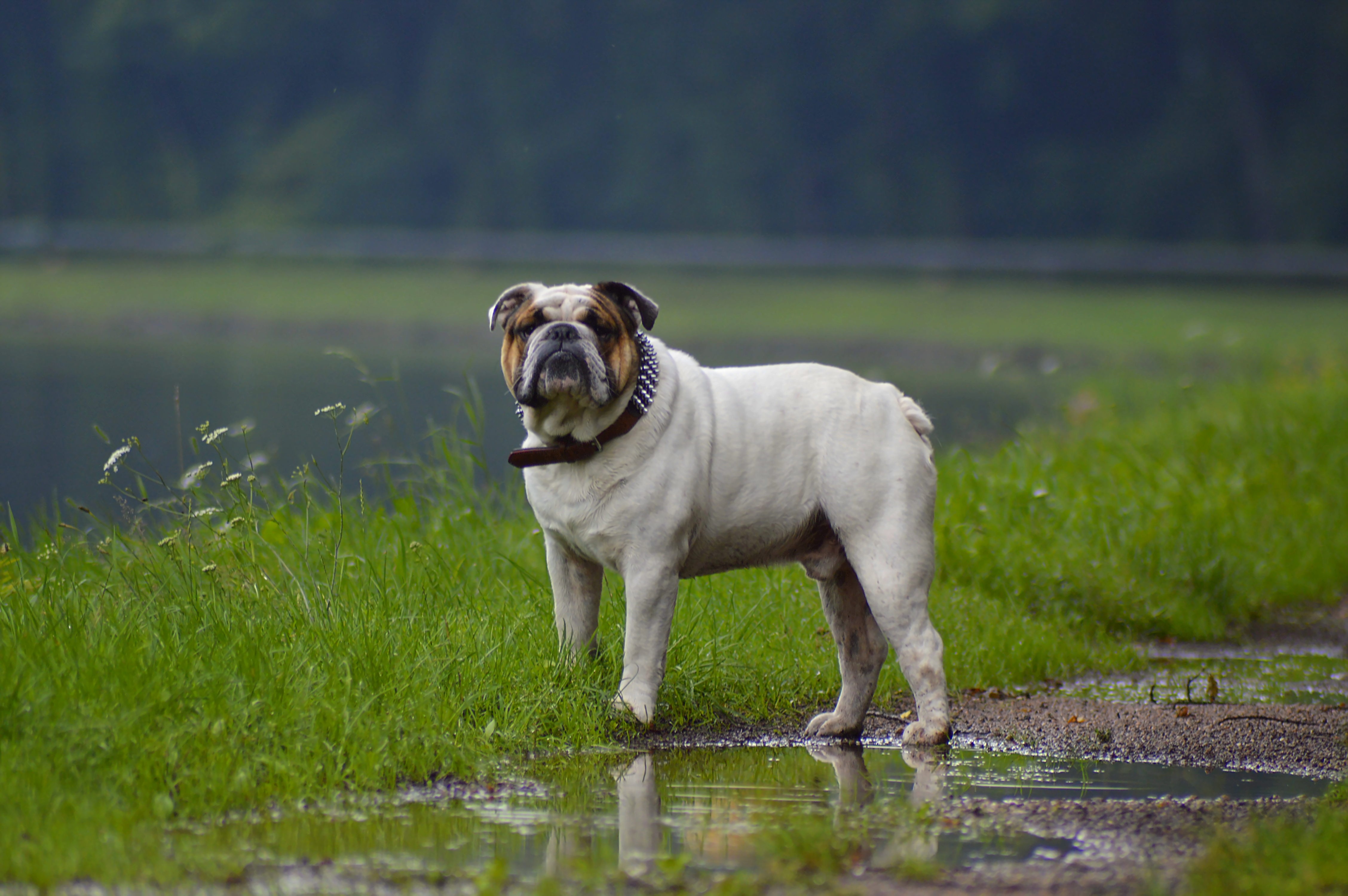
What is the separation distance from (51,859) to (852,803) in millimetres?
1983

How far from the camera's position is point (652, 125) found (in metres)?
64.6

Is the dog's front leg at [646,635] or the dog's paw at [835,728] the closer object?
the dog's front leg at [646,635]

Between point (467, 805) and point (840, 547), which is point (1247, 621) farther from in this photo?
point (467, 805)

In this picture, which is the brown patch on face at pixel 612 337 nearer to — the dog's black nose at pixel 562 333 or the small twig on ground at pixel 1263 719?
the dog's black nose at pixel 562 333

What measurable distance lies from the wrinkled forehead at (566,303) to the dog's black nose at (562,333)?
3.6 inches

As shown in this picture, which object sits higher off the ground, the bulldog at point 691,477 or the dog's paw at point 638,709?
the bulldog at point 691,477

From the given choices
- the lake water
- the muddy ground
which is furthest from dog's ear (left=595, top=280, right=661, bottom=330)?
the lake water

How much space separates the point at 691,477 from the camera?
4555mm

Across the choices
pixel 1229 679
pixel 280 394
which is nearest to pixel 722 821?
pixel 1229 679

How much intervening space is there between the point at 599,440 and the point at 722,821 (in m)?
1.29

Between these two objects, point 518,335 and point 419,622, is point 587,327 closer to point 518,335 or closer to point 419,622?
point 518,335

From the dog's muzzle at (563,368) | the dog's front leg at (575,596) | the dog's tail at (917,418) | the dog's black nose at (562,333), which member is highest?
the dog's black nose at (562,333)

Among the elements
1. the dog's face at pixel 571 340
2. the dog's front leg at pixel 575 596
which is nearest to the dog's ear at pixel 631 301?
the dog's face at pixel 571 340

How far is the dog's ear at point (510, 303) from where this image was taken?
15.1ft
